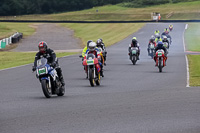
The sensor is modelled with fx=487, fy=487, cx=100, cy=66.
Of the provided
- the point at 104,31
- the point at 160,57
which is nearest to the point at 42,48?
the point at 160,57

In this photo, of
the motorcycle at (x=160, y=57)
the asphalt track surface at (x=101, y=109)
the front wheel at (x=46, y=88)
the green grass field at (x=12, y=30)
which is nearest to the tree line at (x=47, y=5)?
the green grass field at (x=12, y=30)

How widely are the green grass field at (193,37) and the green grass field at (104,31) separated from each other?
7256 millimetres

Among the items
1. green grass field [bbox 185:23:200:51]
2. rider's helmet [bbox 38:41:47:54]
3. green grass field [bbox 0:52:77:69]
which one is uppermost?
rider's helmet [bbox 38:41:47:54]

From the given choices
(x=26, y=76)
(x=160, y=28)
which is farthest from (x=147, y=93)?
(x=160, y=28)

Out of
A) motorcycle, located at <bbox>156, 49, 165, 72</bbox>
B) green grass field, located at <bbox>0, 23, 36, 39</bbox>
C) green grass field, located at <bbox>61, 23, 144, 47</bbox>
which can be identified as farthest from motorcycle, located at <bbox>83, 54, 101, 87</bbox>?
green grass field, located at <bbox>0, 23, 36, 39</bbox>

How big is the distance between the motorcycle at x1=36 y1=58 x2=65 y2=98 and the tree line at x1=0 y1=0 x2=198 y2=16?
338 ft

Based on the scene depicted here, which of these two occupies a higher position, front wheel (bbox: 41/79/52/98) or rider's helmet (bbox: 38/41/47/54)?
rider's helmet (bbox: 38/41/47/54)

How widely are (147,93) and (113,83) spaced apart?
13.2 ft

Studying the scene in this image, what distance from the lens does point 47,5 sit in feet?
429

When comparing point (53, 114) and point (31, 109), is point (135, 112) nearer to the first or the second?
point (53, 114)

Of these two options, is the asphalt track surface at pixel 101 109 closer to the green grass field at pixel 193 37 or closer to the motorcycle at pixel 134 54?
the motorcycle at pixel 134 54

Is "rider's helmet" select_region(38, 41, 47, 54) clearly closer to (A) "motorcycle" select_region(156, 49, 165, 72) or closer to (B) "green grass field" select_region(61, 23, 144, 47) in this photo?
(A) "motorcycle" select_region(156, 49, 165, 72)

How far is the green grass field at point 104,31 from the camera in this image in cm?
5962

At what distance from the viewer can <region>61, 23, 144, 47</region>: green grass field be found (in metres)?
59.6
